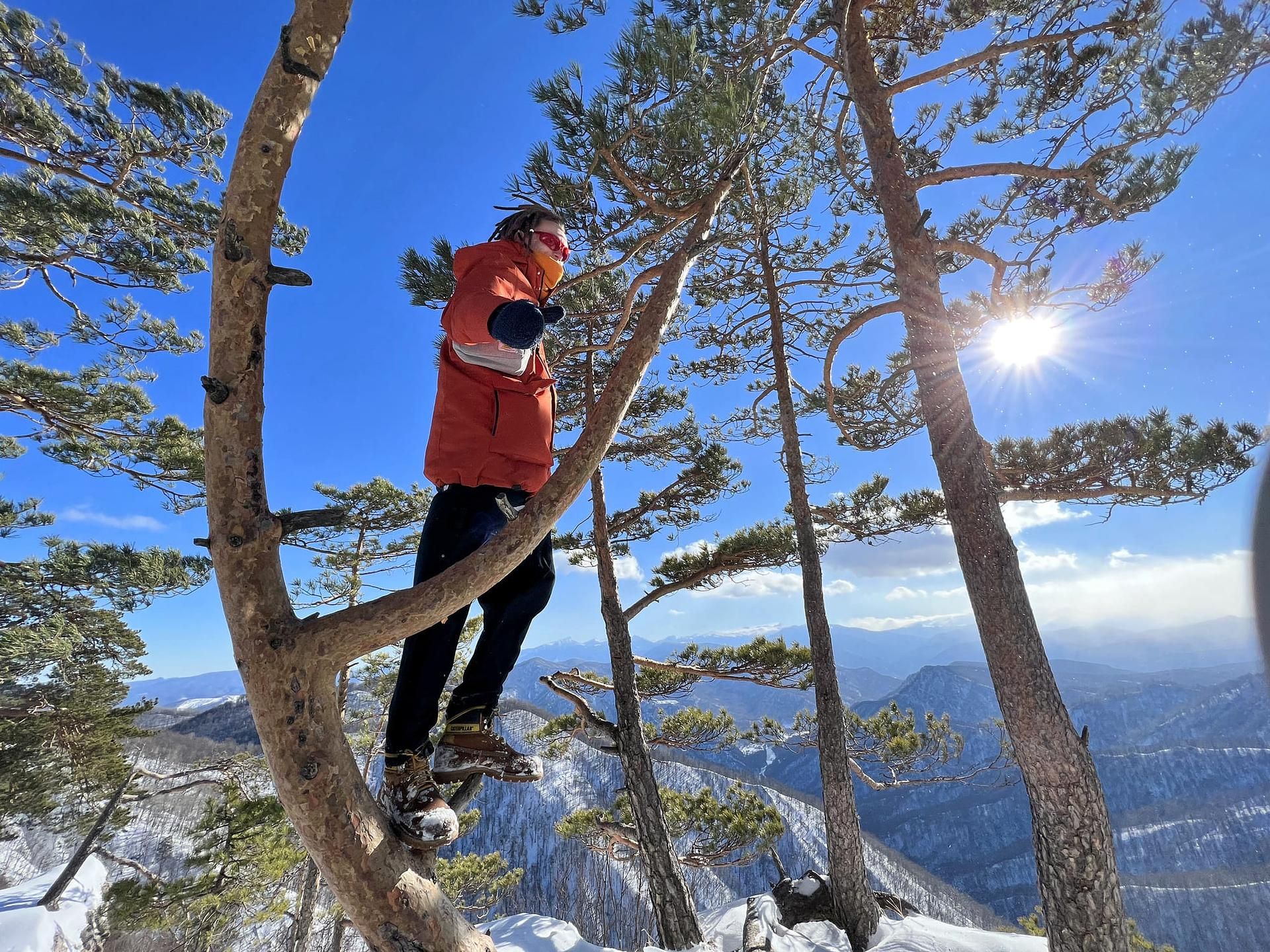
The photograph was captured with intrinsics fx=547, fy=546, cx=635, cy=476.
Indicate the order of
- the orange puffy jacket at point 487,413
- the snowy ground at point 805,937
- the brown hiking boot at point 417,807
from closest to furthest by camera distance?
the brown hiking boot at point 417,807, the orange puffy jacket at point 487,413, the snowy ground at point 805,937

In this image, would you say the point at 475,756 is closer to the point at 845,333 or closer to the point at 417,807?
the point at 417,807

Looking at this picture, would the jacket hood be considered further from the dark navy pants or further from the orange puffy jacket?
the dark navy pants

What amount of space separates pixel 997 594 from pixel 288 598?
13.1 ft

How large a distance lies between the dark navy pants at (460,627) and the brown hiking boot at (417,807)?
0.26 ft

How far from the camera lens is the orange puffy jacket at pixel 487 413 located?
1.80 meters

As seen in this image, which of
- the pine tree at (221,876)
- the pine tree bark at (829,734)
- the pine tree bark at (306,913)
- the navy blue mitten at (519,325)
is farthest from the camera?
the pine tree at (221,876)

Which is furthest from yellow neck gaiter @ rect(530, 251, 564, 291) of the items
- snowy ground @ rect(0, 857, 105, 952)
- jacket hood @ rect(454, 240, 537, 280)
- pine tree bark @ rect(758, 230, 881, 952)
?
snowy ground @ rect(0, 857, 105, 952)

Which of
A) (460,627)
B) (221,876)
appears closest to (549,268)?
(460,627)

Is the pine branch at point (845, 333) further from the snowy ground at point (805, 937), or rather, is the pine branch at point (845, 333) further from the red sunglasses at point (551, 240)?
the snowy ground at point (805, 937)

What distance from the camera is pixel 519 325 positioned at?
154cm

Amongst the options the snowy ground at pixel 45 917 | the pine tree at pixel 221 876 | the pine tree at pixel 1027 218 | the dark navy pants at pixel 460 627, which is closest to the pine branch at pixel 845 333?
the pine tree at pixel 1027 218

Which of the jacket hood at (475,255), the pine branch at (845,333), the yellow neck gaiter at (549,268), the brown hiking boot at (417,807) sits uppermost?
the pine branch at (845,333)

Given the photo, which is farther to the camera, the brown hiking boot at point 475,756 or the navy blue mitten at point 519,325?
the brown hiking boot at point 475,756

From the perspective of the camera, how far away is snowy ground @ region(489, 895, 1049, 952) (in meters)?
3.77
